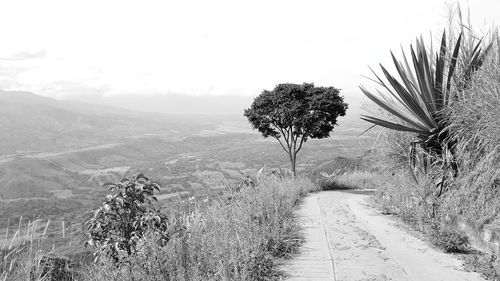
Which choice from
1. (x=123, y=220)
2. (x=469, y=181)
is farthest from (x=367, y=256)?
(x=123, y=220)

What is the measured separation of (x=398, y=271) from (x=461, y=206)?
1.98m

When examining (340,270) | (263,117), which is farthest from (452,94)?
(263,117)

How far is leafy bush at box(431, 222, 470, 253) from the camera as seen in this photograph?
5168 mm

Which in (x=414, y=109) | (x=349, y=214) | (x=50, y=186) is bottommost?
(x=50, y=186)

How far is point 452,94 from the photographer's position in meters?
6.67

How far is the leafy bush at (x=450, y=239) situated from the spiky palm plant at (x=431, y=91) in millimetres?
1406

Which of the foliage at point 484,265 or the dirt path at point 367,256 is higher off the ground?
the foliage at point 484,265

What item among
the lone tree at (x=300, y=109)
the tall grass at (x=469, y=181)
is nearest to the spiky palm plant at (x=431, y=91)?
the tall grass at (x=469, y=181)

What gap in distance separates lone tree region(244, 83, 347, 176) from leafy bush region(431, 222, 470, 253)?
52.6 feet

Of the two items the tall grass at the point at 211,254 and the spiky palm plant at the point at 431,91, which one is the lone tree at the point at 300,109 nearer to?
the spiky palm plant at the point at 431,91

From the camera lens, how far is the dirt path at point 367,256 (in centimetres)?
435

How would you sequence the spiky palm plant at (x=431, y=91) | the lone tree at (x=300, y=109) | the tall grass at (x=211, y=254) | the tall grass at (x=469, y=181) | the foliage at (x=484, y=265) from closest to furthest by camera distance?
the tall grass at (x=211, y=254) < the foliage at (x=484, y=265) < the tall grass at (x=469, y=181) < the spiky palm plant at (x=431, y=91) < the lone tree at (x=300, y=109)

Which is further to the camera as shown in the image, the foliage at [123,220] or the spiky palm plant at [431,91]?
the spiky palm plant at [431,91]

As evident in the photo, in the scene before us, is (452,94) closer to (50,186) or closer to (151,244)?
(151,244)
